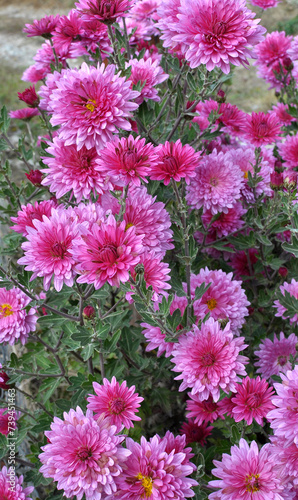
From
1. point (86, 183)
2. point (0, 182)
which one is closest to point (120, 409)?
point (86, 183)

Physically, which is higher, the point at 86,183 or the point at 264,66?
the point at 264,66

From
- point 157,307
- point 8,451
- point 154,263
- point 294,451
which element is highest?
point 154,263

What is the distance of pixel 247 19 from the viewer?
4.35 ft

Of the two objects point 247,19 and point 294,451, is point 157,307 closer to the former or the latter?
point 294,451

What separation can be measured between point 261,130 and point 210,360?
97 centimetres

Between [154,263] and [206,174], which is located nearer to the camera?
[154,263]

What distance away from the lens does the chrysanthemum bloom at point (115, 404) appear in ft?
3.72

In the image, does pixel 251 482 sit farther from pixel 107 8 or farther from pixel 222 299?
pixel 107 8

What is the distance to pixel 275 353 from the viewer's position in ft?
5.38

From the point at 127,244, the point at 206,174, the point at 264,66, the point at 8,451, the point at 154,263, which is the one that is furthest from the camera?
the point at 264,66

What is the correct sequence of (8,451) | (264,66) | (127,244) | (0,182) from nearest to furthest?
(127,244) → (8,451) → (0,182) → (264,66)

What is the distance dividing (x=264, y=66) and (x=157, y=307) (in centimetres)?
166

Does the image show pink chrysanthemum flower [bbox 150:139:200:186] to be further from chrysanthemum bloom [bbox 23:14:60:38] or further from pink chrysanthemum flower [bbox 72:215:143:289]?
chrysanthemum bloom [bbox 23:14:60:38]

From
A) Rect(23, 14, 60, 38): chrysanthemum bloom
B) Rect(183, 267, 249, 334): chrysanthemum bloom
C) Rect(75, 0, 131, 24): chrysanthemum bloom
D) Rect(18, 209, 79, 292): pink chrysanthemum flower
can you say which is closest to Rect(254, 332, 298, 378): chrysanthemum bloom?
Rect(183, 267, 249, 334): chrysanthemum bloom
